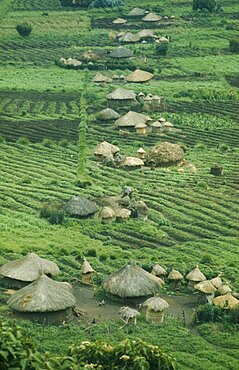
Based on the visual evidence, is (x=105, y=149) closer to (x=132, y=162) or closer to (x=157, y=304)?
(x=132, y=162)

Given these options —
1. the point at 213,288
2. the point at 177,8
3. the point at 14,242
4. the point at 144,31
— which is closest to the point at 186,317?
the point at 213,288

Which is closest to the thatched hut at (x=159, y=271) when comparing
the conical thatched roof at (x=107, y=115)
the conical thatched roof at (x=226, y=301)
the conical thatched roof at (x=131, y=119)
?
the conical thatched roof at (x=226, y=301)

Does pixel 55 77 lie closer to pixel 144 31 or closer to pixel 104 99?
pixel 104 99

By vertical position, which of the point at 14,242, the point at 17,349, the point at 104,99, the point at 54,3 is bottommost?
the point at 54,3

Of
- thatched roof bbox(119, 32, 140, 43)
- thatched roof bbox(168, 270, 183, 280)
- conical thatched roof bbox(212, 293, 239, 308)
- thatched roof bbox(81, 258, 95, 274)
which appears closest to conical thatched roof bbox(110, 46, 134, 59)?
thatched roof bbox(119, 32, 140, 43)

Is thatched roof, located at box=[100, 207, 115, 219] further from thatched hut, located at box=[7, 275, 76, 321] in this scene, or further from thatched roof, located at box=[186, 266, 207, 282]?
thatched hut, located at box=[7, 275, 76, 321]

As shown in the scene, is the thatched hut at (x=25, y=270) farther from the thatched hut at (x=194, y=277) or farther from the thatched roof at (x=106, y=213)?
the thatched roof at (x=106, y=213)
